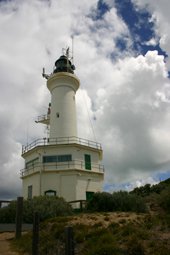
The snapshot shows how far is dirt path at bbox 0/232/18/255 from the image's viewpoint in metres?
10.6

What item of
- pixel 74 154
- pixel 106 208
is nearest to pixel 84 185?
pixel 74 154

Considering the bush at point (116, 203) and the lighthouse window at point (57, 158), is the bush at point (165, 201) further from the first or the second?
the lighthouse window at point (57, 158)

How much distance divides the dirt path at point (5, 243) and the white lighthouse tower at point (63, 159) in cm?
1363

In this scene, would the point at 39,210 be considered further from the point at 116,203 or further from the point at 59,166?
the point at 59,166

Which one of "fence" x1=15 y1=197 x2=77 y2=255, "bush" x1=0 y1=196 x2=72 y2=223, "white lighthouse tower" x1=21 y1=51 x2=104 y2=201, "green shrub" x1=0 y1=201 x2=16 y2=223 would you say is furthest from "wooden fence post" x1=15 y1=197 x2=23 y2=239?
"white lighthouse tower" x1=21 y1=51 x2=104 y2=201

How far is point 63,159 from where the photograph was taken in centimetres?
2927

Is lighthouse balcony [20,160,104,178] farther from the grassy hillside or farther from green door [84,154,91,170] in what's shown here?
the grassy hillside

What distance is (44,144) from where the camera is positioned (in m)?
29.9

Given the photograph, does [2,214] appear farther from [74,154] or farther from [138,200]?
[74,154]

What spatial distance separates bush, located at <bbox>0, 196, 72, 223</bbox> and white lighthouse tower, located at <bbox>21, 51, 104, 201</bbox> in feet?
31.5

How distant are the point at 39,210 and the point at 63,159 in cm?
1278

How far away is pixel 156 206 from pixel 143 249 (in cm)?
1116

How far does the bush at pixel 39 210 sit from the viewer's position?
54.2 ft

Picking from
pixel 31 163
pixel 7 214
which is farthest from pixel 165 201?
pixel 31 163
